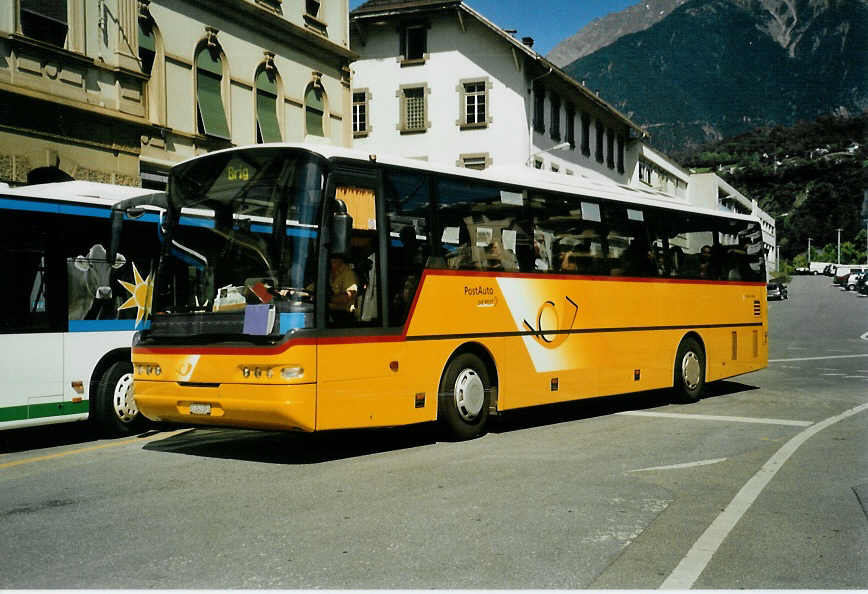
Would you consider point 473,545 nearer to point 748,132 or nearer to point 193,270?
point 193,270

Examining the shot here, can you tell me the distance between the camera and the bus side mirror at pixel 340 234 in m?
8.62

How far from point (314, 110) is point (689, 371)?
17.6 metres

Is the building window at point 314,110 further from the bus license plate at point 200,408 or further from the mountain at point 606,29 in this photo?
the bus license plate at point 200,408

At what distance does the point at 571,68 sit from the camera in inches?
4003

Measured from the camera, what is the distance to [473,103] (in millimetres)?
45812

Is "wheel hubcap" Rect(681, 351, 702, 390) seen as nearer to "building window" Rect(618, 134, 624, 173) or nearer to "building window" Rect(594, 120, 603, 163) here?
"building window" Rect(594, 120, 603, 163)

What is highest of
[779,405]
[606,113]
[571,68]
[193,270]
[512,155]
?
Result: [571,68]

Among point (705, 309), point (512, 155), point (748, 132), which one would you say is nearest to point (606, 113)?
point (512, 155)

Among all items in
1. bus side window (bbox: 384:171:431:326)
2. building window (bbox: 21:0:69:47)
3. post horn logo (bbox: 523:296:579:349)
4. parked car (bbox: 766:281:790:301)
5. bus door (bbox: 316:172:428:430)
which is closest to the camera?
bus door (bbox: 316:172:428:430)

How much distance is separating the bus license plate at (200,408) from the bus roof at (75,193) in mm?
2733

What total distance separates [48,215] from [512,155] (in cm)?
3578

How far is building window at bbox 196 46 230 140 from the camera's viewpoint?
957 inches

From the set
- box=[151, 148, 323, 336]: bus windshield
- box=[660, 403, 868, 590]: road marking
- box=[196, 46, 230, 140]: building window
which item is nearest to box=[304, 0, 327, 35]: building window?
box=[196, 46, 230, 140]: building window

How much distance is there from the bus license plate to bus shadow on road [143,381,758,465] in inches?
10.5
